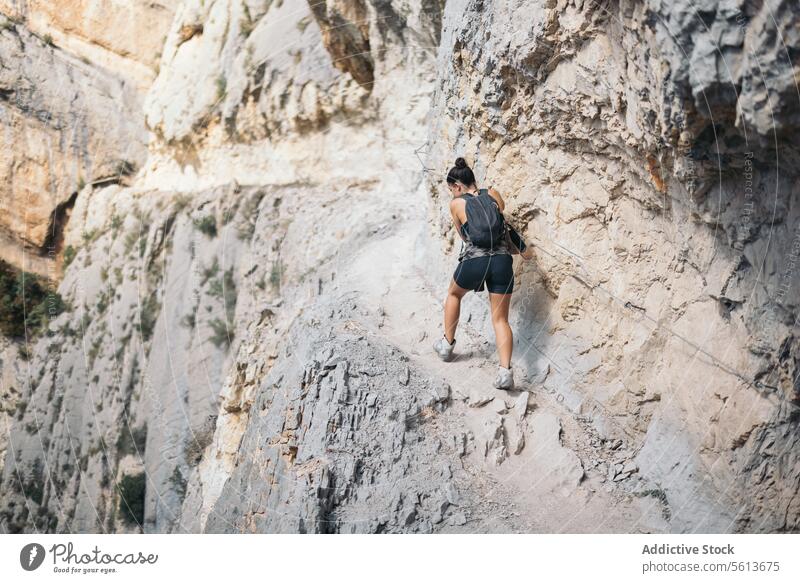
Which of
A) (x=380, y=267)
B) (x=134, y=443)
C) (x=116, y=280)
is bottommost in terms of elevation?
(x=134, y=443)

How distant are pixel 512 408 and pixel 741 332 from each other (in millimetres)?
2001

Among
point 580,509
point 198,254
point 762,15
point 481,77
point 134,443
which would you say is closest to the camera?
point 762,15

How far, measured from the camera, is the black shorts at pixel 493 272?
21.0 ft

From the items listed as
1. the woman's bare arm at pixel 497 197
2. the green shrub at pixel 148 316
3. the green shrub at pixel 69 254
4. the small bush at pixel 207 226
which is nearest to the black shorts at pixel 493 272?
the woman's bare arm at pixel 497 197

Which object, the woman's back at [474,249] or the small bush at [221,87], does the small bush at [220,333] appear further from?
the woman's back at [474,249]

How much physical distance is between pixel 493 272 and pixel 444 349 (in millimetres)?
953

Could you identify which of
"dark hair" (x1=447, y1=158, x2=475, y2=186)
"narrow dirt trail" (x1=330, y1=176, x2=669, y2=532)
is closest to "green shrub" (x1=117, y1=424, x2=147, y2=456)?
"narrow dirt trail" (x1=330, y1=176, x2=669, y2=532)

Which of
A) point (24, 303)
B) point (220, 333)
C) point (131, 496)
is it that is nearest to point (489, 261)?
point (220, 333)

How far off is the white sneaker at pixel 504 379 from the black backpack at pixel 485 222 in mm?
1088

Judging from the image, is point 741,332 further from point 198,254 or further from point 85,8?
point 85,8

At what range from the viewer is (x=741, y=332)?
16.2 feet

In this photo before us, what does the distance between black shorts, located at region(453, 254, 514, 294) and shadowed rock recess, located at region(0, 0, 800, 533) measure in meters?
0.59
